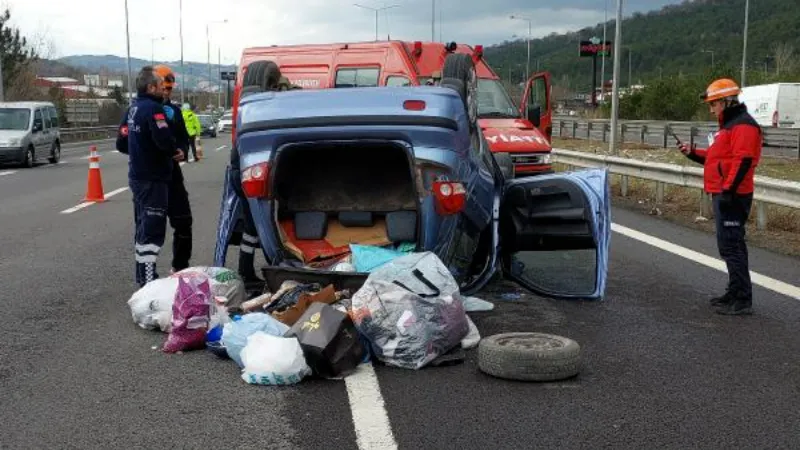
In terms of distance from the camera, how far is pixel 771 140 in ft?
103

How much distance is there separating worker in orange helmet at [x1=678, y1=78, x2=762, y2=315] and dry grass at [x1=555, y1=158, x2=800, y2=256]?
3.16 meters

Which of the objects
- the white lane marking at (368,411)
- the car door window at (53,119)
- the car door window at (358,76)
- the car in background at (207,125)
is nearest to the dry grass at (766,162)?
the car door window at (358,76)

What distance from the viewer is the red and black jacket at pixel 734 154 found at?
712 cm

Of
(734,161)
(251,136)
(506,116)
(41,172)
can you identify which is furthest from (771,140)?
(251,136)

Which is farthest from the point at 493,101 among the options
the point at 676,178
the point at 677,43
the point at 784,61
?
the point at 677,43

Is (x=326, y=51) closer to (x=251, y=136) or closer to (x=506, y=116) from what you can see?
(x=506, y=116)

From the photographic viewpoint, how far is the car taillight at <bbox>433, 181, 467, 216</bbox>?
6602 mm

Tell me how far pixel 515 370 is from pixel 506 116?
915 cm

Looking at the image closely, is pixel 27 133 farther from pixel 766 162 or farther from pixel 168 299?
pixel 168 299

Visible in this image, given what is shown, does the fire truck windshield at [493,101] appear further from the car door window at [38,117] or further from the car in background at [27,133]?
the car door window at [38,117]

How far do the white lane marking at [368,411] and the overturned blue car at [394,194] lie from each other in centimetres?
110

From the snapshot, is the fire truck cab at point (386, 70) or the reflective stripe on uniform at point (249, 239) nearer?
the reflective stripe on uniform at point (249, 239)

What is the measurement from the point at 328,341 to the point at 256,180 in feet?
6.02

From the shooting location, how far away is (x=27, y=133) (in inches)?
1050
